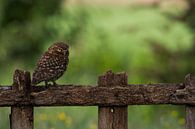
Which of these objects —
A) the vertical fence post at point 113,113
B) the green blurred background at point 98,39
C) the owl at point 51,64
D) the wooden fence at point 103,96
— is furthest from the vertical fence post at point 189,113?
the green blurred background at point 98,39

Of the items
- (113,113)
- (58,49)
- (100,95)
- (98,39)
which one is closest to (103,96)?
(100,95)

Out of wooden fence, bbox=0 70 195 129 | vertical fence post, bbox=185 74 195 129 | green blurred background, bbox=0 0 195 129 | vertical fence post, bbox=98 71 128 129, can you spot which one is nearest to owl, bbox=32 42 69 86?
wooden fence, bbox=0 70 195 129

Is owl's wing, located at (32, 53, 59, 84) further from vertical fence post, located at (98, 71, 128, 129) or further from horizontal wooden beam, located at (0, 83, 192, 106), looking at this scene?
vertical fence post, located at (98, 71, 128, 129)

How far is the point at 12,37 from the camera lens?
493 inches

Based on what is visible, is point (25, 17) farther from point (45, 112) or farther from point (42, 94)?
point (42, 94)

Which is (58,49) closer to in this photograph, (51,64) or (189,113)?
(51,64)

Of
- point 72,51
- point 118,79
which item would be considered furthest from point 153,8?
point 118,79

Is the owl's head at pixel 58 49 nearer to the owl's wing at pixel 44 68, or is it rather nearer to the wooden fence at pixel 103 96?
the owl's wing at pixel 44 68

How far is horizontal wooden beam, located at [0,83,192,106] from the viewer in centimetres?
424

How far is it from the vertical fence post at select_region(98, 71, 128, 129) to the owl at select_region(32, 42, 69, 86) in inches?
16.6

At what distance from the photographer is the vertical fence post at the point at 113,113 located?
4320mm

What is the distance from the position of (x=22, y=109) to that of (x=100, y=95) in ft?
1.52

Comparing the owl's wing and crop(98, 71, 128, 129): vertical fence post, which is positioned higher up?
the owl's wing

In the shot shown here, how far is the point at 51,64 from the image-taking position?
462 cm
